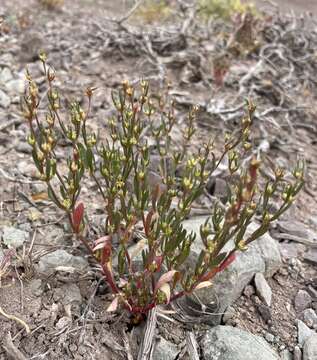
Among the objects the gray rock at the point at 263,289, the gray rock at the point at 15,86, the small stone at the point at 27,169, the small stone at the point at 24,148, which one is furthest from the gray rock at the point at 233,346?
the gray rock at the point at 15,86

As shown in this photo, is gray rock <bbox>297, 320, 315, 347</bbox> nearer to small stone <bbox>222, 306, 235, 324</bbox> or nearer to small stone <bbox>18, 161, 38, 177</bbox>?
small stone <bbox>222, 306, 235, 324</bbox>

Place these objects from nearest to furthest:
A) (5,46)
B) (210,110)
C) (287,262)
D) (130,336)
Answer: (130,336) < (287,262) < (210,110) < (5,46)

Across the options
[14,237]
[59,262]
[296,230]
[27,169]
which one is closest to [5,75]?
[27,169]

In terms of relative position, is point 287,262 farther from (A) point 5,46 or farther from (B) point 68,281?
(A) point 5,46

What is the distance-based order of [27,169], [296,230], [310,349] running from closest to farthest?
[310,349]
[296,230]
[27,169]

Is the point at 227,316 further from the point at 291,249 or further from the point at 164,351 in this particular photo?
the point at 291,249

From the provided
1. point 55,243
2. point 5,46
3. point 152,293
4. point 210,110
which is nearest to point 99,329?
point 152,293

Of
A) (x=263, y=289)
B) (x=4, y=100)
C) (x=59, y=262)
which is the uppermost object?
(x=4, y=100)

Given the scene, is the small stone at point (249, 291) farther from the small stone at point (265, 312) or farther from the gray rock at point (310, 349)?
the gray rock at point (310, 349)
